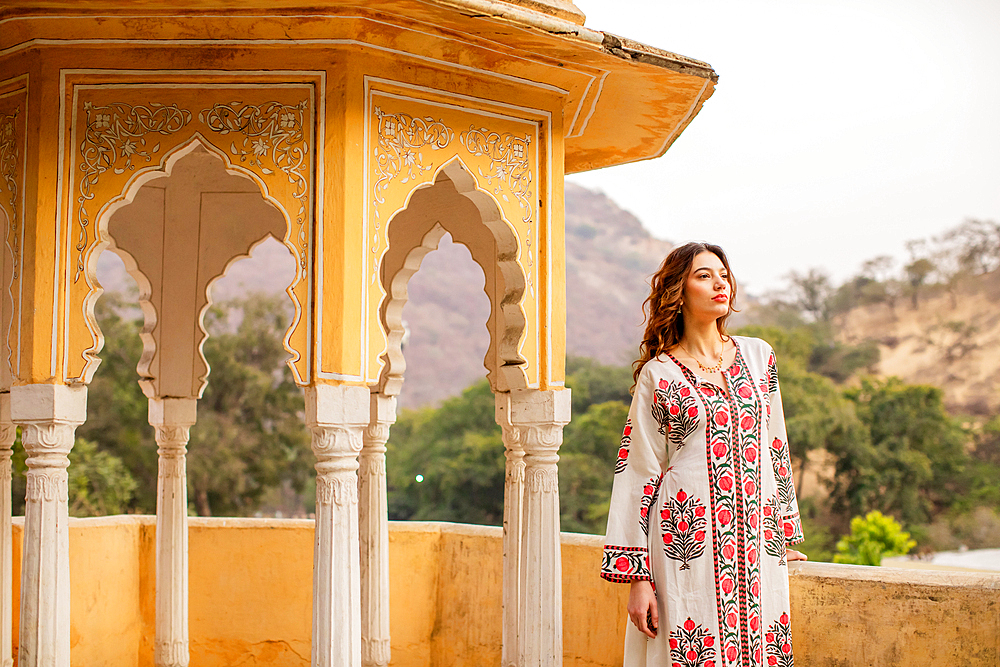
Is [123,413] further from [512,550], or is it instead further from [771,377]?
[771,377]

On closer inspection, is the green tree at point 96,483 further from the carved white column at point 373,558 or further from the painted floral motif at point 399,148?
the painted floral motif at point 399,148

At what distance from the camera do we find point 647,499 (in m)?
3.22

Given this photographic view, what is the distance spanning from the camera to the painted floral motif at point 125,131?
14.1ft

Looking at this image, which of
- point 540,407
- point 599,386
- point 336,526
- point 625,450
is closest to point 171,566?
point 336,526

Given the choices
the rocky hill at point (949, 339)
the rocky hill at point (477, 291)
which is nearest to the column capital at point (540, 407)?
the rocky hill at point (949, 339)

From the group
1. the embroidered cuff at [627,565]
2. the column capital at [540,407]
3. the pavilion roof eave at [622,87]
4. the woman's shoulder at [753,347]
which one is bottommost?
the embroidered cuff at [627,565]

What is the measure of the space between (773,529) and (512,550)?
211 centimetres

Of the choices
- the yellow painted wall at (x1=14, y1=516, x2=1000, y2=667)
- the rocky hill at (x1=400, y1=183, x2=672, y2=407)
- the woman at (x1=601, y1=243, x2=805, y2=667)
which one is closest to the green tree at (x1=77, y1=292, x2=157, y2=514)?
the rocky hill at (x1=400, y1=183, x2=672, y2=407)

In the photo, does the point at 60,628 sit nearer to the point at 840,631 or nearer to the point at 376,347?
the point at 376,347

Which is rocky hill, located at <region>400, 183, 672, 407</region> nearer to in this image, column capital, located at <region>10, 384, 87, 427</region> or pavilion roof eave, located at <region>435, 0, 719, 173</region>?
pavilion roof eave, located at <region>435, 0, 719, 173</region>

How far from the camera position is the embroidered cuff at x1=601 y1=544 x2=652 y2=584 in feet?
10.4

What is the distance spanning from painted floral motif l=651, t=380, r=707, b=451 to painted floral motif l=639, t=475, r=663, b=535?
143 millimetres

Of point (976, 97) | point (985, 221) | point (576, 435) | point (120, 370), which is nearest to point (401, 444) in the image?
point (576, 435)

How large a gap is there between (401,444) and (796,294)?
17844 mm
